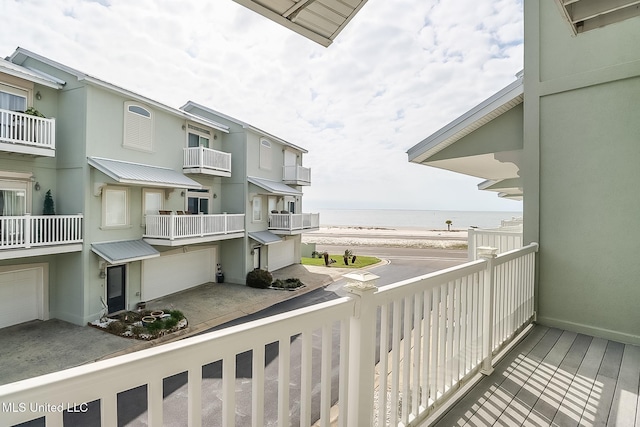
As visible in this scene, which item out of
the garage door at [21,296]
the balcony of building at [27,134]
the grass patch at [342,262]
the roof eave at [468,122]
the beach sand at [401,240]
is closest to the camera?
the roof eave at [468,122]

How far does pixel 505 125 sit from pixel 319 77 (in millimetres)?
6688

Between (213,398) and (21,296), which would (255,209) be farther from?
(213,398)

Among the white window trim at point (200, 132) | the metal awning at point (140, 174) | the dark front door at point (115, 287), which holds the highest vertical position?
the white window trim at point (200, 132)

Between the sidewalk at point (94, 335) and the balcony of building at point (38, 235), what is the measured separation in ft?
7.13

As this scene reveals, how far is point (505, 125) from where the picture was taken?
5797mm

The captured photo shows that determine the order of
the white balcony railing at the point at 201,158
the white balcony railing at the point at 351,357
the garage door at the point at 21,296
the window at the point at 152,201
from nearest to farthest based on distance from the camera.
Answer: the white balcony railing at the point at 351,357, the garage door at the point at 21,296, the window at the point at 152,201, the white balcony railing at the point at 201,158

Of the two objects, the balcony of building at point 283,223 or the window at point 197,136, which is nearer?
the window at point 197,136

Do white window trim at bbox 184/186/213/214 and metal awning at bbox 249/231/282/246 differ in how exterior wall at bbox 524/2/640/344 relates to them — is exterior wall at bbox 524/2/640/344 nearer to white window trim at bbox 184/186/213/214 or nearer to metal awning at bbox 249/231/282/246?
white window trim at bbox 184/186/213/214

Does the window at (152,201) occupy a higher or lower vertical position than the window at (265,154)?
lower

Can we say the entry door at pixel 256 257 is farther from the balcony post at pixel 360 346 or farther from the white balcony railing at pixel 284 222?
the balcony post at pixel 360 346

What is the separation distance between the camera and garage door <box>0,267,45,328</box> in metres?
8.19

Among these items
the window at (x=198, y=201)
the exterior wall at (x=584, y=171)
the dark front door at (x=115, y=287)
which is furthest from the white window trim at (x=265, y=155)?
the exterior wall at (x=584, y=171)

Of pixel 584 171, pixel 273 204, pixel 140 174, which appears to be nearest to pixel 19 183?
pixel 140 174

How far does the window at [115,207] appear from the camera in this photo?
9.31 meters
